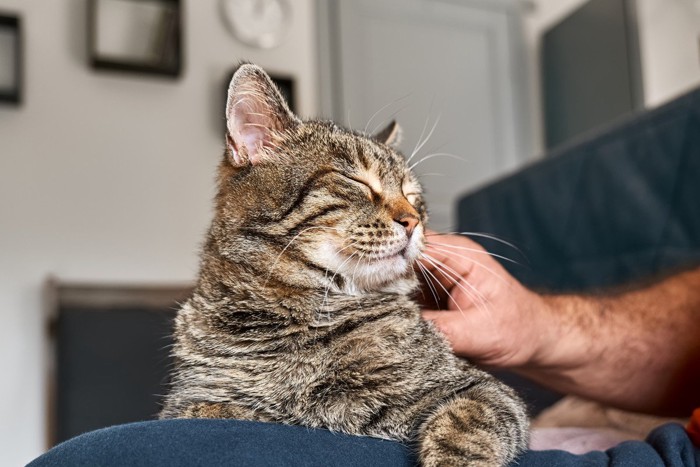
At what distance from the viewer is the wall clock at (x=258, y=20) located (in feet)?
11.7

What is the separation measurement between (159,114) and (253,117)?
97.6 inches

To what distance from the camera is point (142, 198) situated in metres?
3.32

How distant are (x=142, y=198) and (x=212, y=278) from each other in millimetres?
2446

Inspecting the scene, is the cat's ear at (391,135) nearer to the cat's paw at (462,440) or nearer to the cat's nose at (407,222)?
the cat's nose at (407,222)

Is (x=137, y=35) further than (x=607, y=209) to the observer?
Yes

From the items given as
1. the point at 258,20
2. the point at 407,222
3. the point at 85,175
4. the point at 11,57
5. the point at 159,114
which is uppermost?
the point at 258,20

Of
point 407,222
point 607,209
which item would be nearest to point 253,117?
point 407,222

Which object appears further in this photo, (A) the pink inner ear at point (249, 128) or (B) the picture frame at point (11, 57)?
(B) the picture frame at point (11, 57)

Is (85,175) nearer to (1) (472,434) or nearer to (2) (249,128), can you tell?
(2) (249,128)

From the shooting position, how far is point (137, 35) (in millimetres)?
3363

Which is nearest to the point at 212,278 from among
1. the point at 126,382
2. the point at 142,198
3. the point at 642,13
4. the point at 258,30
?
the point at 126,382

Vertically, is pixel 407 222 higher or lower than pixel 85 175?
lower

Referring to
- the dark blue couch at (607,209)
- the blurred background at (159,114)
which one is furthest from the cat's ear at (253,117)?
the blurred background at (159,114)

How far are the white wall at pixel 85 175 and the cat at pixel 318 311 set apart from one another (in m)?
2.03
